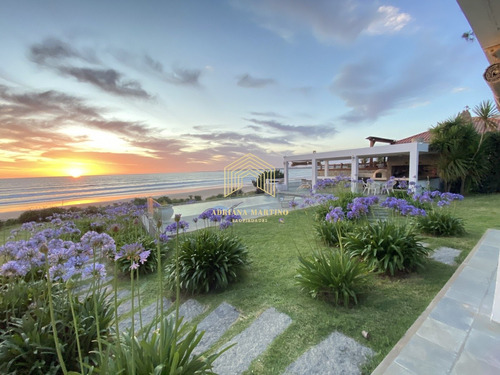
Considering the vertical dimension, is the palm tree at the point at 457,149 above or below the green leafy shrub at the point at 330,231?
above

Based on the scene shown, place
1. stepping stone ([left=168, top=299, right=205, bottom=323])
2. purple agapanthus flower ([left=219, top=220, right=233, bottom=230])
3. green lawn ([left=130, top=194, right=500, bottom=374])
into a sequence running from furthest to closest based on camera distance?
1. purple agapanthus flower ([left=219, top=220, right=233, bottom=230])
2. stepping stone ([left=168, top=299, right=205, bottom=323])
3. green lawn ([left=130, top=194, right=500, bottom=374])

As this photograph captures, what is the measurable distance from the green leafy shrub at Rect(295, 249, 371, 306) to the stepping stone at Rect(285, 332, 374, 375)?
1.80 feet

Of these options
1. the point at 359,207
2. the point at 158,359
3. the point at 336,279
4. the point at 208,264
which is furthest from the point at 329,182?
the point at 158,359

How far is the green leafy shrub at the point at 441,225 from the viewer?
433 centimetres

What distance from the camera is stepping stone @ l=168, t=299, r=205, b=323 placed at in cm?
245

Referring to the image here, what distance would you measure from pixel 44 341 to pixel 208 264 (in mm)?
1706

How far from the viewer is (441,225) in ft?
14.3

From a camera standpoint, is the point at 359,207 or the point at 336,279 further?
the point at 359,207

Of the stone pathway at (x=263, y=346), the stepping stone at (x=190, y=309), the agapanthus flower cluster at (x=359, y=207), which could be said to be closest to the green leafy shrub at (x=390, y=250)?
the agapanthus flower cluster at (x=359, y=207)

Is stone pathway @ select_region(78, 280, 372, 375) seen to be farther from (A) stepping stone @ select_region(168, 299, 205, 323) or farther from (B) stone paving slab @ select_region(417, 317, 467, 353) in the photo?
(B) stone paving slab @ select_region(417, 317, 467, 353)

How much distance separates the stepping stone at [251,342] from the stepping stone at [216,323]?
22 cm

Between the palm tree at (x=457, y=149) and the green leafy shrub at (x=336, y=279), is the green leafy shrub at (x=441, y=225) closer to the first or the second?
the green leafy shrub at (x=336, y=279)

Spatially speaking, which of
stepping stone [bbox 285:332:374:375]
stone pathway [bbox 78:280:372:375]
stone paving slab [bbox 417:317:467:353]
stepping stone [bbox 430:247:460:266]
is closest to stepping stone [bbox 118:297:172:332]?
stone pathway [bbox 78:280:372:375]

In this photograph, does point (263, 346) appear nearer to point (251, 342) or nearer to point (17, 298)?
point (251, 342)
